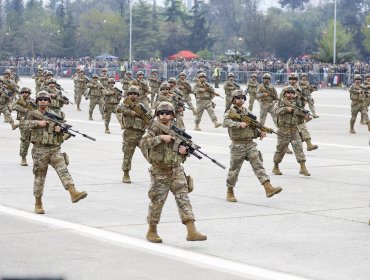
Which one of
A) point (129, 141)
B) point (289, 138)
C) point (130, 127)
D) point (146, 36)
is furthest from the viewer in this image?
point (146, 36)

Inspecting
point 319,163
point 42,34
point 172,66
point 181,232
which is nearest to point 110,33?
point 42,34

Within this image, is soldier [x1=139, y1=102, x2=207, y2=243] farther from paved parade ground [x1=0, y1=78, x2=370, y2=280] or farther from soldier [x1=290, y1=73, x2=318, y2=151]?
soldier [x1=290, y1=73, x2=318, y2=151]

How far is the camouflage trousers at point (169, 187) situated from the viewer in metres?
12.2

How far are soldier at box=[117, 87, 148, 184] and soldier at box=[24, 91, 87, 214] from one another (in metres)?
3.15

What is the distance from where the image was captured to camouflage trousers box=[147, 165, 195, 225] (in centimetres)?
1223

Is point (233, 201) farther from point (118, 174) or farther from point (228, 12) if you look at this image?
point (228, 12)

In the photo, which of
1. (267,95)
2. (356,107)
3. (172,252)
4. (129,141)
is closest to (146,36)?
Answer: (356,107)

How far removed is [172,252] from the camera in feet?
38.9

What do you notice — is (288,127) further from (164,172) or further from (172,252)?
(172,252)

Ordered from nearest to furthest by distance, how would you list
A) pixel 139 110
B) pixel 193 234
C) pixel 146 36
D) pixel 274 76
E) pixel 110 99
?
pixel 193 234
pixel 139 110
pixel 110 99
pixel 274 76
pixel 146 36

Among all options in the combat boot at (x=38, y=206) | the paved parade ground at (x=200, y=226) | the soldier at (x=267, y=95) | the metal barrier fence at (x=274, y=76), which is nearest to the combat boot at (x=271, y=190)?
the paved parade ground at (x=200, y=226)

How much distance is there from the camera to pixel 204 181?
18703 millimetres

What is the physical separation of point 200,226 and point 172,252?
6.19 feet

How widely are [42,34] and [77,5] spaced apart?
78.8 m
